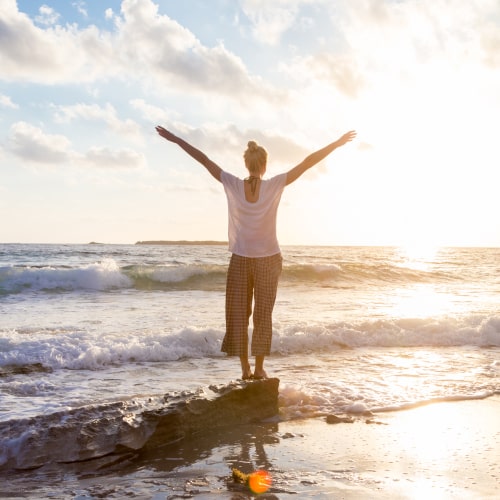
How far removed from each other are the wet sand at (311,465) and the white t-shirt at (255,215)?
1.55 metres

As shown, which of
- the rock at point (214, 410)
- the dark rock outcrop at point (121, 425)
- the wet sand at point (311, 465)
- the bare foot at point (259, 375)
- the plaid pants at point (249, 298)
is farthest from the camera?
the bare foot at point (259, 375)

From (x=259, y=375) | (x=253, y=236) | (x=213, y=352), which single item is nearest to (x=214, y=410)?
(x=259, y=375)

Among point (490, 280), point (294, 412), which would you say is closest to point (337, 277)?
point (490, 280)

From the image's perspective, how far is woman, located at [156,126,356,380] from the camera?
494 cm

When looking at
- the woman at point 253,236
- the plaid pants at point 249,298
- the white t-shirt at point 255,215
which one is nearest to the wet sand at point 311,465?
the plaid pants at point 249,298

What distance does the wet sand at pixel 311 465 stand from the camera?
3.36 metres

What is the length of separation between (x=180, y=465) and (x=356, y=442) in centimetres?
139

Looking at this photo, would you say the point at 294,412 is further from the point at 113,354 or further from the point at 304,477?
the point at 113,354

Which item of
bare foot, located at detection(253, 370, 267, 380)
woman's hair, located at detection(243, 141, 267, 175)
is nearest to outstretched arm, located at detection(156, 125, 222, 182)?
woman's hair, located at detection(243, 141, 267, 175)

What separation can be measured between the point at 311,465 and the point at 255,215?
6.85 ft

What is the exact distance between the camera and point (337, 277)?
2589 centimetres

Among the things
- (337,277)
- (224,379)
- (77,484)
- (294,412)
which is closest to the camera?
(77,484)

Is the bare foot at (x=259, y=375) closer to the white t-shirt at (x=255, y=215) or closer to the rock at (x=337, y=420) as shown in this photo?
the rock at (x=337, y=420)

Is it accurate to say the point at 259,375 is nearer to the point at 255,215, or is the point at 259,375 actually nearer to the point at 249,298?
the point at 249,298
